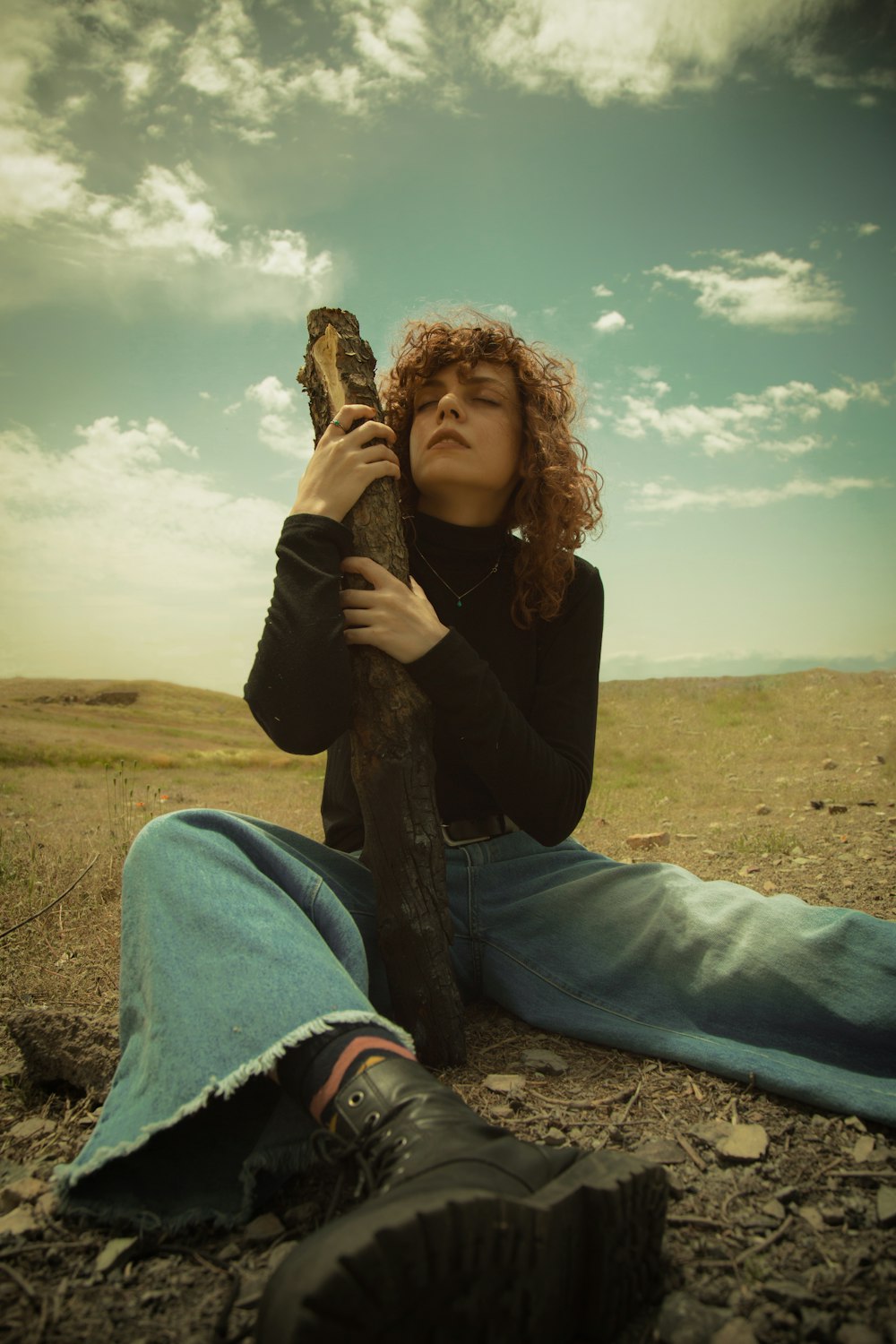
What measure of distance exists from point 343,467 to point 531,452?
0.80 metres

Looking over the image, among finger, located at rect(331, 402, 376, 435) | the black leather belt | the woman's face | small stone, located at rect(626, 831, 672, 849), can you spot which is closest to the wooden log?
the black leather belt

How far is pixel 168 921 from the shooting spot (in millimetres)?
1601

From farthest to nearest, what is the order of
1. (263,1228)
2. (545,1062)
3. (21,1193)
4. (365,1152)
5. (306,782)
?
1. (306,782)
2. (545,1062)
3. (21,1193)
4. (263,1228)
5. (365,1152)

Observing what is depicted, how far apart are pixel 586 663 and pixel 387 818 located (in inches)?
35.1

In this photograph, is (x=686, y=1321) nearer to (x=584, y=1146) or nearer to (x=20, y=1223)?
(x=584, y=1146)

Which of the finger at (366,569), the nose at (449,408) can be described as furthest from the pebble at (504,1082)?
the nose at (449,408)

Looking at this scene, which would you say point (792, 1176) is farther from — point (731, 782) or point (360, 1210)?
point (731, 782)

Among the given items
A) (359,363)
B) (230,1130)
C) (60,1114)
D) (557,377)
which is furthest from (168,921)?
(557,377)

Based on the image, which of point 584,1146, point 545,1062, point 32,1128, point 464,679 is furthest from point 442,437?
Result: point 32,1128

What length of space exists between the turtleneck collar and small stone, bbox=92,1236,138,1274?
1922 mm

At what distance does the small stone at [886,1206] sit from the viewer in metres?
1.40

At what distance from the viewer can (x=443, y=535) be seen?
2.56 m

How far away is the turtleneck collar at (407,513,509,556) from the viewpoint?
2557 mm

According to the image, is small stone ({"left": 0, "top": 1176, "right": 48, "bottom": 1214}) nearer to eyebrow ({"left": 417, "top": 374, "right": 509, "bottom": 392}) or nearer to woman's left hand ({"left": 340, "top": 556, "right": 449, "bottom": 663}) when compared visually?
woman's left hand ({"left": 340, "top": 556, "right": 449, "bottom": 663})
